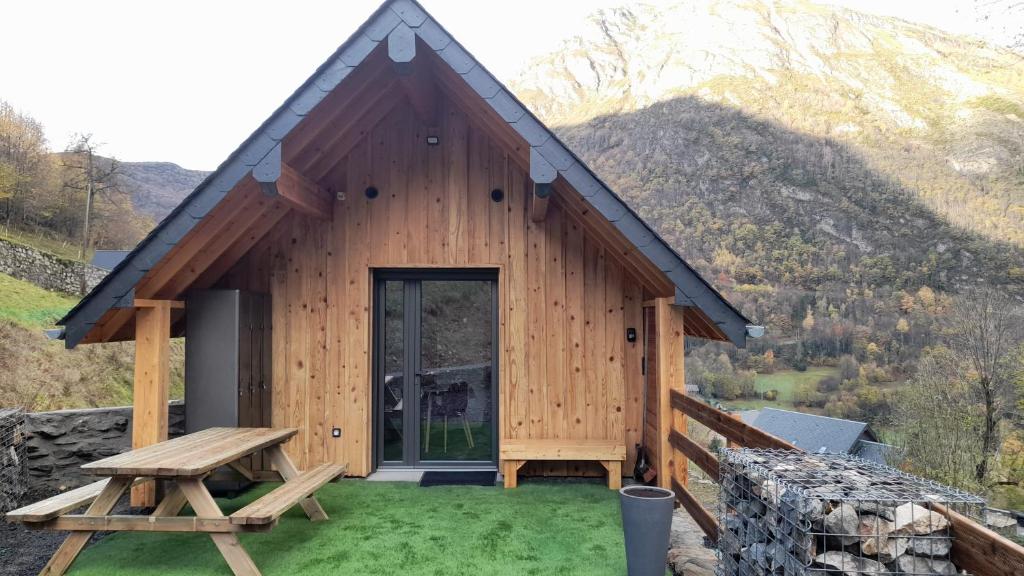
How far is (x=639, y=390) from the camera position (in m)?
5.33

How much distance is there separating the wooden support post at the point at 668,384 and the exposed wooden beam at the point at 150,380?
12.7 feet

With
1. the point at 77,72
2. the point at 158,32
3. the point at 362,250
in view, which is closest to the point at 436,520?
the point at 362,250

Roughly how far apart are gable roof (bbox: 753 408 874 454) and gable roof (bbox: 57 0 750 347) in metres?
29.6

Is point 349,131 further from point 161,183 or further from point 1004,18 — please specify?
point 161,183

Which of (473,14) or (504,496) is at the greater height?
(473,14)

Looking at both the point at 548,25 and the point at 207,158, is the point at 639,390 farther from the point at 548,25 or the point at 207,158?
the point at 548,25

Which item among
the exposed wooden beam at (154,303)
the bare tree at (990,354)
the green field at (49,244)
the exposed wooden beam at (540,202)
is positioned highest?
the green field at (49,244)

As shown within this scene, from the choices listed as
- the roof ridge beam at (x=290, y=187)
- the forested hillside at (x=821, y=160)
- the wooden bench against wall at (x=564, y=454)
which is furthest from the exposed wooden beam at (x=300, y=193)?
the forested hillside at (x=821, y=160)

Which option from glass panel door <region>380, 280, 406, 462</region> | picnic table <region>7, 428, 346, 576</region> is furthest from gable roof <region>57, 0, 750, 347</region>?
glass panel door <region>380, 280, 406, 462</region>

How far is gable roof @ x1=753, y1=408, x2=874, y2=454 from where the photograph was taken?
31703 millimetres

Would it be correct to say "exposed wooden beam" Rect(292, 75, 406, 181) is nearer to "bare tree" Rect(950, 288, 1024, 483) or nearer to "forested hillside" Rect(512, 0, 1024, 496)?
"forested hillside" Rect(512, 0, 1024, 496)

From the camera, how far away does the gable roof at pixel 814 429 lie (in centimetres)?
3170

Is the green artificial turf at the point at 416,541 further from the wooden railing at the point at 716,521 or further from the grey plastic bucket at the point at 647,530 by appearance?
the wooden railing at the point at 716,521

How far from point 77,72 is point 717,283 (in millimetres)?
51323
